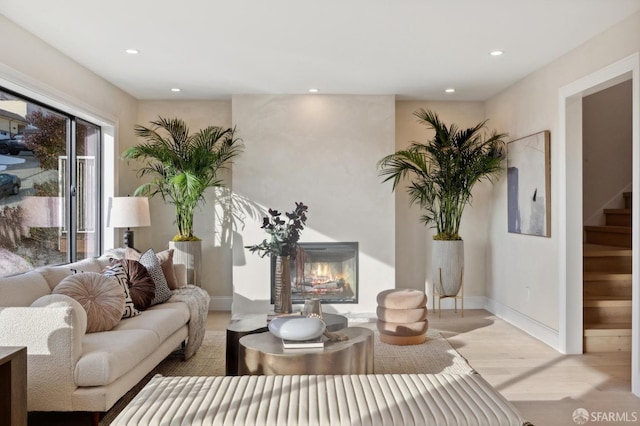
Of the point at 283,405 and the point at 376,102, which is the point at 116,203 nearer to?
the point at 376,102

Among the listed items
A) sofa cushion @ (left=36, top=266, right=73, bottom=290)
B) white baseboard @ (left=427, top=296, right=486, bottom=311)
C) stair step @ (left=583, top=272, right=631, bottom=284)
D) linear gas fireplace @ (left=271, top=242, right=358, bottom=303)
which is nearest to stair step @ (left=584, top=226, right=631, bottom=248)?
stair step @ (left=583, top=272, right=631, bottom=284)

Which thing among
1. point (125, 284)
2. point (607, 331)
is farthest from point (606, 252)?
point (125, 284)

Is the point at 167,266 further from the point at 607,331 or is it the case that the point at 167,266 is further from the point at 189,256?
the point at 607,331

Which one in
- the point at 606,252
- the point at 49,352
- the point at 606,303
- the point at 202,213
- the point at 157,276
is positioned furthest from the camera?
the point at 202,213

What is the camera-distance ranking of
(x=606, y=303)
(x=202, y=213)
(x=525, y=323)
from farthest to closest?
(x=202, y=213)
(x=525, y=323)
(x=606, y=303)

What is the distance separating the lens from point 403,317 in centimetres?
445

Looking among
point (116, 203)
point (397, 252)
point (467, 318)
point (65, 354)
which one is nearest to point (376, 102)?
point (397, 252)

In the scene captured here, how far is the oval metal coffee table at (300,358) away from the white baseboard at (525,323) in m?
2.23

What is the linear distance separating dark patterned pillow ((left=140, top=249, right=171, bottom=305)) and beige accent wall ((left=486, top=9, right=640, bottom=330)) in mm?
3334

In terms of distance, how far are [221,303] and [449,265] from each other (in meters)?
2.74

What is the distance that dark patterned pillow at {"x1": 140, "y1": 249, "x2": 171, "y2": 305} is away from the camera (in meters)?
4.01

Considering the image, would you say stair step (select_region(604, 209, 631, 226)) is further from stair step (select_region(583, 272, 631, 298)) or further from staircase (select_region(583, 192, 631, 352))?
stair step (select_region(583, 272, 631, 298))

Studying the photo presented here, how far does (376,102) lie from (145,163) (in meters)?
2.83

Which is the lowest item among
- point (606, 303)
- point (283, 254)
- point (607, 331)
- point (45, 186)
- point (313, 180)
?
point (607, 331)
